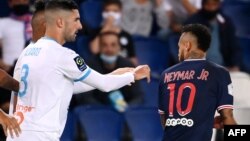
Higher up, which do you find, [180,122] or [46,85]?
[46,85]

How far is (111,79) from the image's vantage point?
5922mm

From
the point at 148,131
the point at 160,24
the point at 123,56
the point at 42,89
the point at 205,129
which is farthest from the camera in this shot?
the point at 160,24

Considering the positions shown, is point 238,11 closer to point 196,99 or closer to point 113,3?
point 113,3

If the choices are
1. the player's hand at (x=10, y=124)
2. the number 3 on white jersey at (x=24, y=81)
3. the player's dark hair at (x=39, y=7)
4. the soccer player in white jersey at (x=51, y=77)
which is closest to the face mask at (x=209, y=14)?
the player's dark hair at (x=39, y=7)

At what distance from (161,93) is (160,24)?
4.79 metres

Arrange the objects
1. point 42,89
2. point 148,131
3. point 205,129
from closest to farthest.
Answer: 1. point 42,89
2. point 205,129
3. point 148,131

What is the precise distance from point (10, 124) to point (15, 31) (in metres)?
4.57

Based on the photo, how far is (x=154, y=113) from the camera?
9523mm

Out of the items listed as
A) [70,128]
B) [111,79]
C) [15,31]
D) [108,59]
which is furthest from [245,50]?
[111,79]

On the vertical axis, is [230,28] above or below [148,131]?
above

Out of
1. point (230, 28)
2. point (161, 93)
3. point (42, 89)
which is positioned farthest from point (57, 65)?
point (230, 28)

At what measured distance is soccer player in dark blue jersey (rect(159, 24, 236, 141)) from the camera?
6.07 m

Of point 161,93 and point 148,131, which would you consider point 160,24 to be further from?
point 161,93

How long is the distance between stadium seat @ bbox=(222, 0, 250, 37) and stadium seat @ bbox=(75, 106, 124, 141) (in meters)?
2.97
